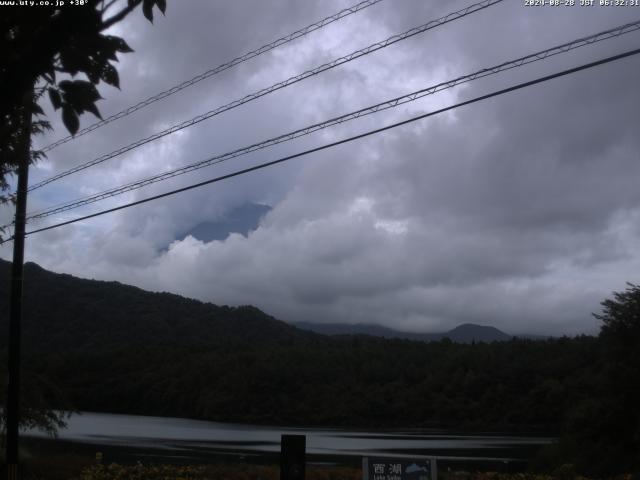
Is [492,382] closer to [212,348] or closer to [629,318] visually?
[212,348]

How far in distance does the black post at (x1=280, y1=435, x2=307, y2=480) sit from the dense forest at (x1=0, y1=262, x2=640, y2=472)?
4999cm

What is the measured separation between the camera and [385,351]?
9750cm

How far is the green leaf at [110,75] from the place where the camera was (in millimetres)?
4184

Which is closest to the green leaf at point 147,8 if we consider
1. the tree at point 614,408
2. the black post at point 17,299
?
the black post at point 17,299

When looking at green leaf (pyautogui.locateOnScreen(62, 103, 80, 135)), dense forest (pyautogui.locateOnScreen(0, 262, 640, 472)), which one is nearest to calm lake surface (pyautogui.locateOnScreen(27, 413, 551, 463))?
dense forest (pyautogui.locateOnScreen(0, 262, 640, 472))

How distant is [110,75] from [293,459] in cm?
687

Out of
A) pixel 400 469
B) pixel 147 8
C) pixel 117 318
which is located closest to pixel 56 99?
pixel 147 8

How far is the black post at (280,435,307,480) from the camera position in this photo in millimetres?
9898

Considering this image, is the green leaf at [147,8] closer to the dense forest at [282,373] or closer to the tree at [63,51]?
the tree at [63,51]

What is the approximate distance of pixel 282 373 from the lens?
8712cm

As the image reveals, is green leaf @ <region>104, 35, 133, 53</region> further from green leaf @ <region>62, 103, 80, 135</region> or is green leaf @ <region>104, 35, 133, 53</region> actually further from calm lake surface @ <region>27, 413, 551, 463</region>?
calm lake surface @ <region>27, 413, 551, 463</region>

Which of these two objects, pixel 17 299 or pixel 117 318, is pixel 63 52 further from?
pixel 117 318

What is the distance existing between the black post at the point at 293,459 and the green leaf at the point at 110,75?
21.8 feet

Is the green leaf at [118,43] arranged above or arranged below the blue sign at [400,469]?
above
